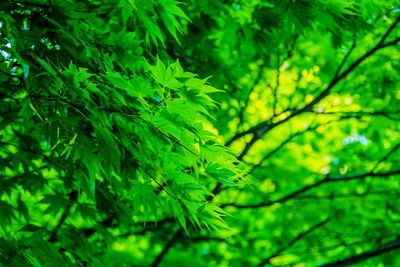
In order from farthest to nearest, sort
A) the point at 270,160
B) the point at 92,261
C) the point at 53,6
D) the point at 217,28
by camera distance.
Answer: the point at 270,160 < the point at 217,28 < the point at 92,261 < the point at 53,6

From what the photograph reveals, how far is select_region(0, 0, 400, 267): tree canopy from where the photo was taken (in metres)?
2.05

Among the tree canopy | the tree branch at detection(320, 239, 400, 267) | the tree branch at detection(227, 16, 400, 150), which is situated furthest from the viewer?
the tree branch at detection(227, 16, 400, 150)

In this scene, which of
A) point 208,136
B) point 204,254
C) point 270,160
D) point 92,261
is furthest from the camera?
point 270,160

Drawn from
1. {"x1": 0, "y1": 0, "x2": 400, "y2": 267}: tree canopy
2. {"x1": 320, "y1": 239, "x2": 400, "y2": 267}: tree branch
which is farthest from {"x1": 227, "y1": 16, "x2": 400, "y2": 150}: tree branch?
{"x1": 320, "y1": 239, "x2": 400, "y2": 267}: tree branch

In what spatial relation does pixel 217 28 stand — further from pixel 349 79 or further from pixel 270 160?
pixel 270 160

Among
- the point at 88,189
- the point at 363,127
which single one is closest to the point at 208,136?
the point at 88,189

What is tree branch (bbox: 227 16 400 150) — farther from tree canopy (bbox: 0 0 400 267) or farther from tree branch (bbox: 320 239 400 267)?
tree branch (bbox: 320 239 400 267)

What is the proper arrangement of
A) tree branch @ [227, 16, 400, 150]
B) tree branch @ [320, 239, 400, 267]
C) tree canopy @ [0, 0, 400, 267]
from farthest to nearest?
tree branch @ [227, 16, 400, 150] → tree branch @ [320, 239, 400, 267] → tree canopy @ [0, 0, 400, 267]

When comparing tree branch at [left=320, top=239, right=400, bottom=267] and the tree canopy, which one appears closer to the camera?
the tree canopy

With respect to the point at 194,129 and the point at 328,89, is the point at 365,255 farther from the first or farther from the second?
the point at 194,129

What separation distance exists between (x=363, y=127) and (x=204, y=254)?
1.87 m

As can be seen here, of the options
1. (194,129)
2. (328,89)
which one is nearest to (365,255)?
(328,89)

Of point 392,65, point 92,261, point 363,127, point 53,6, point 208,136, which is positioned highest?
point 392,65

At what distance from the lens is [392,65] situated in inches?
154
